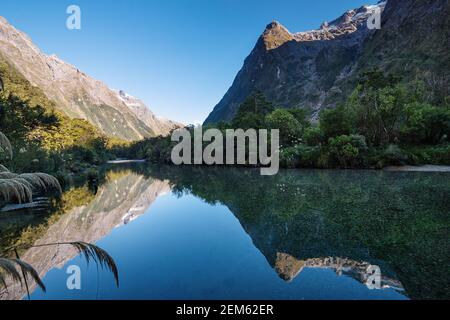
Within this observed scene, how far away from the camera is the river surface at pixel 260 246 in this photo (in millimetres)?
6035

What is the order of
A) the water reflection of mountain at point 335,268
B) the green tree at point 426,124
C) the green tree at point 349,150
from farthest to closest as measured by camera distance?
the green tree at point 426,124 < the green tree at point 349,150 < the water reflection of mountain at point 335,268

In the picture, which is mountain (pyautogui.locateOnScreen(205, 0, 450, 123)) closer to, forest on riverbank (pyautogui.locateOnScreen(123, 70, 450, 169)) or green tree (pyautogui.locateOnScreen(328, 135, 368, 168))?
forest on riverbank (pyautogui.locateOnScreen(123, 70, 450, 169))

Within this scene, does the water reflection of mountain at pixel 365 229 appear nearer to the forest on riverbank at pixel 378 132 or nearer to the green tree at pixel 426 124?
the forest on riverbank at pixel 378 132

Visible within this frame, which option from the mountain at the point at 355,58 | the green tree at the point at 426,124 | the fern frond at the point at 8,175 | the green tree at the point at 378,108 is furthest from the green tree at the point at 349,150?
the mountain at the point at 355,58

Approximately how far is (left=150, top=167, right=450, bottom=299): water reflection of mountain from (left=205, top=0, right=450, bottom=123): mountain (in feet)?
187

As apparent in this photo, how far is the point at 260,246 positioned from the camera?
29.9 ft

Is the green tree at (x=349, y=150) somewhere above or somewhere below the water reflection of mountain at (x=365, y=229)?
above

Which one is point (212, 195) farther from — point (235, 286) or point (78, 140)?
point (78, 140)

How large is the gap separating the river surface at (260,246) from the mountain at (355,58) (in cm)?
5961

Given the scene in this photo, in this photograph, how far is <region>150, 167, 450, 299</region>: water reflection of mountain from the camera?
21.0 ft

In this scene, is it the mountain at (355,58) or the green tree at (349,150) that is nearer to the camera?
the green tree at (349,150)

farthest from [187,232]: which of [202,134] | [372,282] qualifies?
[202,134]

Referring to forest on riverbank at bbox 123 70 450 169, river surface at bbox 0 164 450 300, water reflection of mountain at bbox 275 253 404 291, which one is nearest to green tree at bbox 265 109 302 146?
forest on riverbank at bbox 123 70 450 169

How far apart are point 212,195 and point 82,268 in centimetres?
1303
